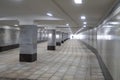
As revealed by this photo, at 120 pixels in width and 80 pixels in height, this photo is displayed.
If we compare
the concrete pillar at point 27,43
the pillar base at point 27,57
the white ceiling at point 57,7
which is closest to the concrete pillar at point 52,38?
the concrete pillar at point 27,43

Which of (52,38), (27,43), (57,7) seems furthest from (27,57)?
(52,38)

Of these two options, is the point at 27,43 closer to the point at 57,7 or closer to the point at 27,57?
the point at 27,57

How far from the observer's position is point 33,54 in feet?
54.1

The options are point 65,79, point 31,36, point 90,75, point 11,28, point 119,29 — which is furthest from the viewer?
point 11,28

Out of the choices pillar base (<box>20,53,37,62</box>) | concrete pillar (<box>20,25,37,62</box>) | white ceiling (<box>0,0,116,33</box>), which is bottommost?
pillar base (<box>20,53,37,62</box>)

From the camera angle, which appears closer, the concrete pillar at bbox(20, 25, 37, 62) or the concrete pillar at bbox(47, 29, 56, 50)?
the concrete pillar at bbox(20, 25, 37, 62)

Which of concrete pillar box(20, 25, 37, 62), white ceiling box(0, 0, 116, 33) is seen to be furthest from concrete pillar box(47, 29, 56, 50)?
white ceiling box(0, 0, 116, 33)

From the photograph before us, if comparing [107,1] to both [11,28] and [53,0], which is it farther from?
[11,28]

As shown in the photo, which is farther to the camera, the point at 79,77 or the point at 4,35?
the point at 4,35

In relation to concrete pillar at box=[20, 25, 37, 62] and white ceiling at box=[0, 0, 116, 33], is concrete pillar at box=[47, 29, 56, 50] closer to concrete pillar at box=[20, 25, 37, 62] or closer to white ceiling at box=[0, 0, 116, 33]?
concrete pillar at box=[20, 25, 37, 62]

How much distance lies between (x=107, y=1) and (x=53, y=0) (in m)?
1.92

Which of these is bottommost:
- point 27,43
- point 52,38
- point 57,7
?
point 27,43

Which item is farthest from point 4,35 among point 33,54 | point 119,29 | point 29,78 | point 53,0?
point 119,29

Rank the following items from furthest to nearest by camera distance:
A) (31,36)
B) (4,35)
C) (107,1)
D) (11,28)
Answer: (11,28), (4,35), (31,36), (107,1)
